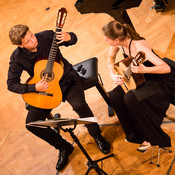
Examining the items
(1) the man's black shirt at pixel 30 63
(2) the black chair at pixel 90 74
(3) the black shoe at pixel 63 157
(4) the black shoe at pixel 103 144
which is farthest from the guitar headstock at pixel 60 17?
(3) the black shoe at pixel 63 157

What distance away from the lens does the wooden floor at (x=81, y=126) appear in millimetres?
2477

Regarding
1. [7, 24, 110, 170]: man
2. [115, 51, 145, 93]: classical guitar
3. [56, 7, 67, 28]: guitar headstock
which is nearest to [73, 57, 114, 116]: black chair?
[7, 24, 110, 170]: man

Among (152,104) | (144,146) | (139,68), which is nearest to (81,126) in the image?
(144,146)

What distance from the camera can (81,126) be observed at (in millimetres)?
3031

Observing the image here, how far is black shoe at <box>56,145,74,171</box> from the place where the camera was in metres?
2.68

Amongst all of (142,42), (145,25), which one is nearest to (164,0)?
(145,25)

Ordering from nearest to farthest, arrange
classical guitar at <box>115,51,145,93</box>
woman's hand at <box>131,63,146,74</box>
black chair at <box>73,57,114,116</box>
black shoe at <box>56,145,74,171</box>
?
woman's hand at <box>131,63,146,74</box> → classical guitar at <box>115,51,145,93</box> → black chair at <box>73,57,114,116</box> → black shoe at <box>56,145,74,171</box>

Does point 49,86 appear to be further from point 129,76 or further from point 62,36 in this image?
point 129,76

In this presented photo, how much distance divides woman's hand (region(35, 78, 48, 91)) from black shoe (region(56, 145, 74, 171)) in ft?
2.66

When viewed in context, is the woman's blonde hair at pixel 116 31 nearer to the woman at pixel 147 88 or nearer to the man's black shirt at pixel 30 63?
the woman at pixel 147 88

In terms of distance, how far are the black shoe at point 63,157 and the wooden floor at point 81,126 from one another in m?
0.07

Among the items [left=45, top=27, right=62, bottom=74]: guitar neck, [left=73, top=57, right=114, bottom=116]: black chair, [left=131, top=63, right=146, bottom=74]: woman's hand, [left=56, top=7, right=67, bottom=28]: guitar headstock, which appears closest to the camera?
[left=131, top=63, right=146, bottom=74]: woman's hand

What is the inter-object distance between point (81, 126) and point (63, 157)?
0.51 m

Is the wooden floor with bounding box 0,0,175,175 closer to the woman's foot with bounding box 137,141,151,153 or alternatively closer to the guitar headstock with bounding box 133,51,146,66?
the woman's foot with bounding box 137,141,151,153
